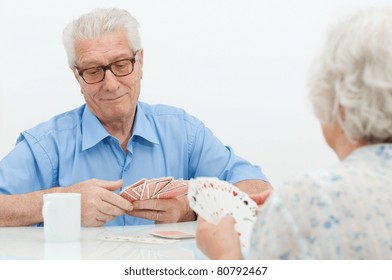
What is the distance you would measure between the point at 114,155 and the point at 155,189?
488 millimetres

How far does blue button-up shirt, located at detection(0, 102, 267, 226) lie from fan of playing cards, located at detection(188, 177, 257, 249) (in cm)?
97

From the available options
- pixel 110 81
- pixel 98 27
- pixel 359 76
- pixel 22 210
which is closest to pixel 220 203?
pixel 359 76

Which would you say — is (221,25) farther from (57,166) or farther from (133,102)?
(57,166)

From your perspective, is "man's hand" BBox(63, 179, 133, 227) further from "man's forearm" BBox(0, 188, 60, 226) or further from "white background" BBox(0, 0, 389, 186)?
"white background" BBox(0, 0, 389, 186)

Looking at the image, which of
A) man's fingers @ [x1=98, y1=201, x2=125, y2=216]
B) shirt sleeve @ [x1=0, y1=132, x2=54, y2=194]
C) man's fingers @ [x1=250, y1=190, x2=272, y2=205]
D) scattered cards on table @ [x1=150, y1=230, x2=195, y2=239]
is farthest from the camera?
shirt sleeve @ [x1=0, y1=132, x2=54, y2=194]

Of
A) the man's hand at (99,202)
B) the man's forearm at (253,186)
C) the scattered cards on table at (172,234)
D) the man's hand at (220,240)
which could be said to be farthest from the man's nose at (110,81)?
the man's hand at (220,240)

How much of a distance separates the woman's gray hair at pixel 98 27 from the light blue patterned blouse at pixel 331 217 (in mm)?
1708

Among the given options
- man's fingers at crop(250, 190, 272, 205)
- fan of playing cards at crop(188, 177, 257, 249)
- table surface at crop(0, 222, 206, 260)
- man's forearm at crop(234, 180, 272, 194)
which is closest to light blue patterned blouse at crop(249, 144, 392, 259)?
fan of playing cards at crop(188, 177, 257, 249)

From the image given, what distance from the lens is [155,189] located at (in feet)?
7.76

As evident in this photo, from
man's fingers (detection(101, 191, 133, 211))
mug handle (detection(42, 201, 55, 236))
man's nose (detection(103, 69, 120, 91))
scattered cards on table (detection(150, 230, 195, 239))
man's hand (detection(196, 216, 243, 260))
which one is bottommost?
scattered cards on table (detection(150, 230, 195, 239))

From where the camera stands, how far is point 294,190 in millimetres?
1156

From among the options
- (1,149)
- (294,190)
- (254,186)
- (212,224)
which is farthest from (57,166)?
(294,190)

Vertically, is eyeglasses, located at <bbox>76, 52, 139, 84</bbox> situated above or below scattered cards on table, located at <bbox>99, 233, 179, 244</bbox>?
above

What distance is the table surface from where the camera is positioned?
70.5 inches
